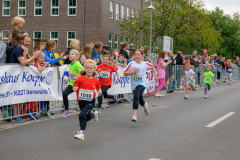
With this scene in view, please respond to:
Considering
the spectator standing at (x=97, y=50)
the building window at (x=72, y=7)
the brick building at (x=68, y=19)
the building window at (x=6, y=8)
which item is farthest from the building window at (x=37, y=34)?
the spectator standing at (x=97, y=50)

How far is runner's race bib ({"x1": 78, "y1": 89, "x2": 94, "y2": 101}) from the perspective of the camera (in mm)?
7461

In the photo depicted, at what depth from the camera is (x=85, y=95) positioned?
7.47 metres

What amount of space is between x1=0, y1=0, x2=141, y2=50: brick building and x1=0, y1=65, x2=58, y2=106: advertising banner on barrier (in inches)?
1169

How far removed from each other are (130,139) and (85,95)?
3.91 ft

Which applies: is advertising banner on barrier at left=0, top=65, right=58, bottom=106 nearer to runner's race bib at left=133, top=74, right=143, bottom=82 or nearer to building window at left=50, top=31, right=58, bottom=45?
runner's race bib at left=133, top=74, right=143, bottom=82

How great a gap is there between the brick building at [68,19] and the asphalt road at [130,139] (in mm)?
30130

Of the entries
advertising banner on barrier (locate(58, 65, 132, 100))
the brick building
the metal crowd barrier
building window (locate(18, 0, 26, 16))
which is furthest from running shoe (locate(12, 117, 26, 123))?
building window (locate(18, 0, 26, 16))

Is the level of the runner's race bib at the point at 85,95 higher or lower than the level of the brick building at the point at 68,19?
lower

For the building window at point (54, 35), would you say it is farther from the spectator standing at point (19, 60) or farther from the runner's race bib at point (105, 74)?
the spectator standing at point (19, 60)

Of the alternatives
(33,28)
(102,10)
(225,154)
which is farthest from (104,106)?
(33,28)

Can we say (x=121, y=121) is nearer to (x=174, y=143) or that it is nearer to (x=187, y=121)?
(x=187, y=121)

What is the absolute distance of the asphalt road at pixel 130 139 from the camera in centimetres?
606

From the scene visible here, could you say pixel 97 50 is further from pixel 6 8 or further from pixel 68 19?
pixel 6 8

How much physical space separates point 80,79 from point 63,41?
34666 mm
